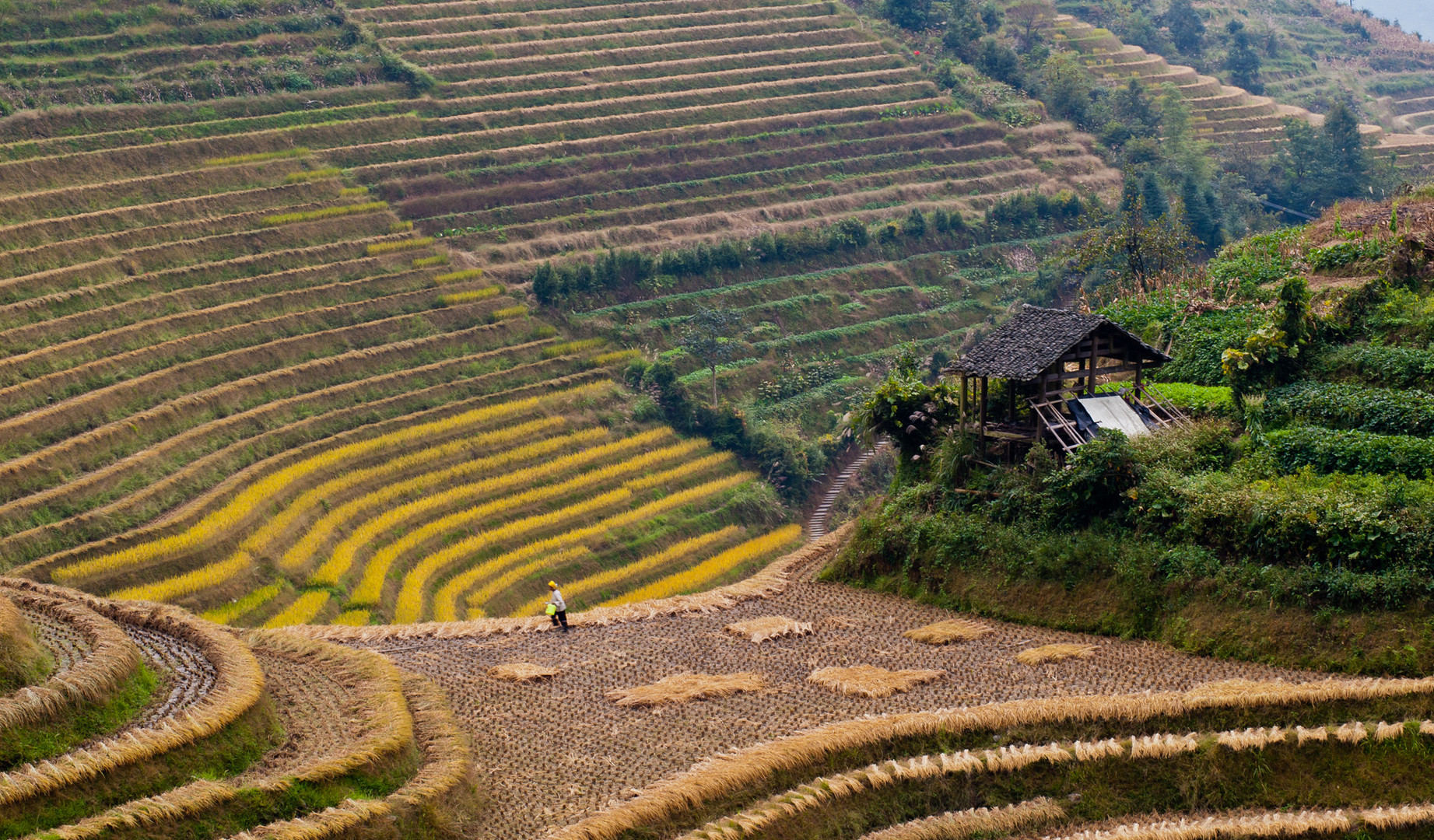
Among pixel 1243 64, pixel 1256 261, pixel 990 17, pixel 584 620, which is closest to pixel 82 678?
pixel 584 620

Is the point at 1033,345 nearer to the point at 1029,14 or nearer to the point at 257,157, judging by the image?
the point at 257,157

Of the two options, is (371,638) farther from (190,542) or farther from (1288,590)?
(1288,590)

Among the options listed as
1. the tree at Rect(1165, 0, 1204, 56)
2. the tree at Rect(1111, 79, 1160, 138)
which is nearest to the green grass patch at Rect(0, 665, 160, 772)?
the tree at Rect(1111, 79, 1160, 138)

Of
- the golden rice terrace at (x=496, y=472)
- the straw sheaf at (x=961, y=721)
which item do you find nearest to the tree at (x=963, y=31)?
the golden rice terrace at (x=496, y=472)

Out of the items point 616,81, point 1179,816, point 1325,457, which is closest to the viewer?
point 1179,816

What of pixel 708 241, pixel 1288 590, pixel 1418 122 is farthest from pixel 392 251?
pixel 1418 122

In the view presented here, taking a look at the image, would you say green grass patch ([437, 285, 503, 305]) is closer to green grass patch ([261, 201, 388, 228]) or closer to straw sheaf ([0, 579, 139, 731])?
green grass patch ([261, 201, 388, 228])

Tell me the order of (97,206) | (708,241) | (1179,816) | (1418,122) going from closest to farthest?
1. (1179,816)
2. (97,206)
3. (708,241)
4. (1418,122)

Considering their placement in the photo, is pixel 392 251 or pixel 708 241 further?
pixel 708 241
